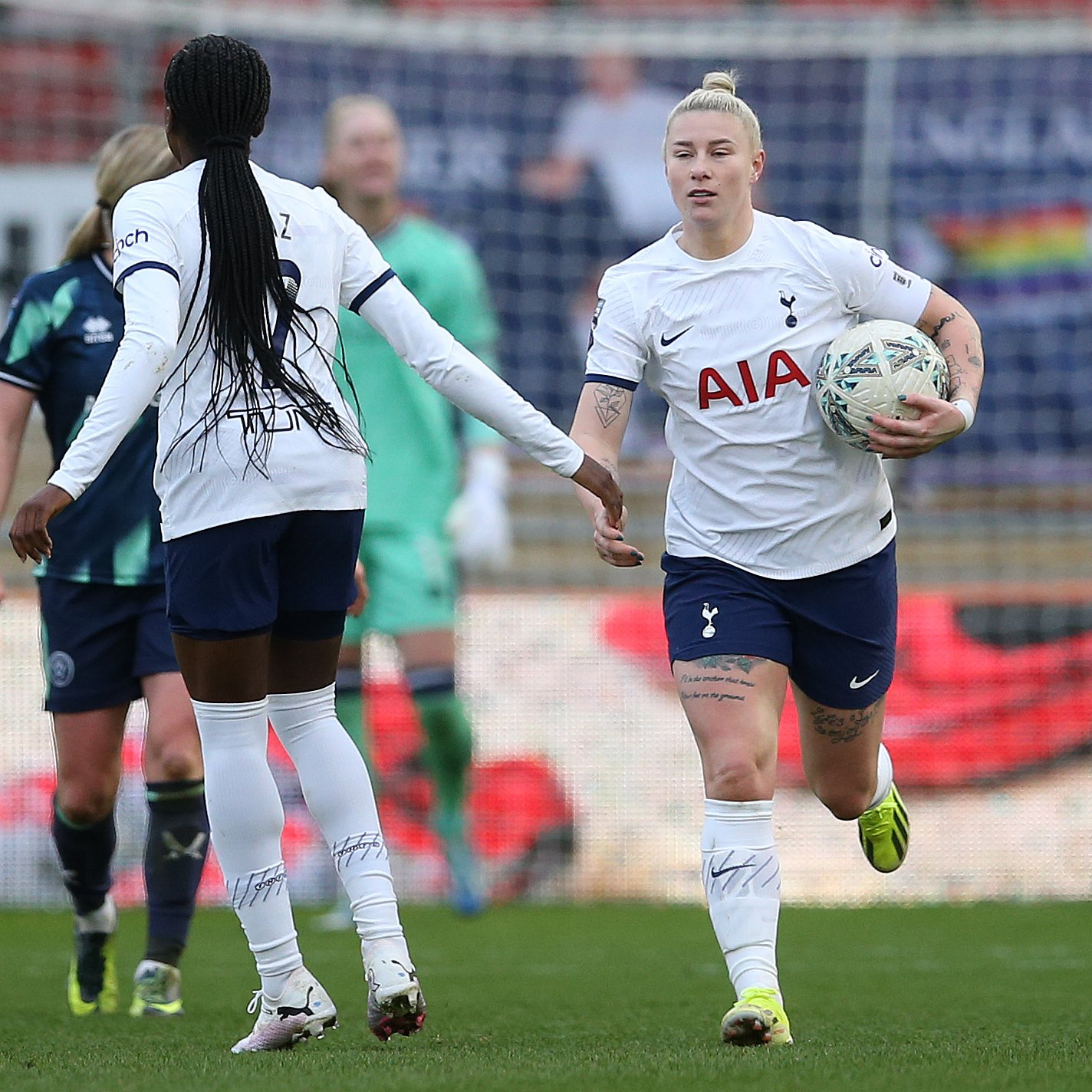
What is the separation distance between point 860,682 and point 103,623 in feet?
6.17

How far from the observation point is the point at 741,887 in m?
3.91

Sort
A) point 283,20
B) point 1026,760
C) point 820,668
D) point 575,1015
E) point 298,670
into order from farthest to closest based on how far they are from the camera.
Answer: point 283,20, point 1026,760, point 575,1015, point 820,668, point 298,670

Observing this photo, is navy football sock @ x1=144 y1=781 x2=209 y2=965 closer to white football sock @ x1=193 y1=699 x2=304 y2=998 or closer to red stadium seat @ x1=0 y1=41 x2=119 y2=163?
white football sock @ x1=193 y1=699 x2=304 y2=998

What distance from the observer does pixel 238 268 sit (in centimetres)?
363

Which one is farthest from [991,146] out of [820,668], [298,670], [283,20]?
[298,670]

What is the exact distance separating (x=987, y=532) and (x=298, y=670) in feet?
23.1

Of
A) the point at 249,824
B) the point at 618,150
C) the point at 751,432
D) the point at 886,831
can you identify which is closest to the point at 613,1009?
the point at 886,831

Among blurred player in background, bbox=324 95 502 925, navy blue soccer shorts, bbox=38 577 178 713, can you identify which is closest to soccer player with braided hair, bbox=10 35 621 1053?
navy blue soccer shorts, bbox=38 577 178 713

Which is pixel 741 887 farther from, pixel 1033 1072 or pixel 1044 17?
pixel 1044 17

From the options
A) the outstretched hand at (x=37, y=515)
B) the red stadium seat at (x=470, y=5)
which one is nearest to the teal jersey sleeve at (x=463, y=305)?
the outstretched hand at (x=37, y=515)

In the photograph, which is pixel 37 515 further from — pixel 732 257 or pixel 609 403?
pixel 732 257

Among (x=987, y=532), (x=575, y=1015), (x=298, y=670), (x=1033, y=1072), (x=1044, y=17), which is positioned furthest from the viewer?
(x=1044, y=17)

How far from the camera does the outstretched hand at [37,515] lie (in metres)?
3.42

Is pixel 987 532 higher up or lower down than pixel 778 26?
lower down
